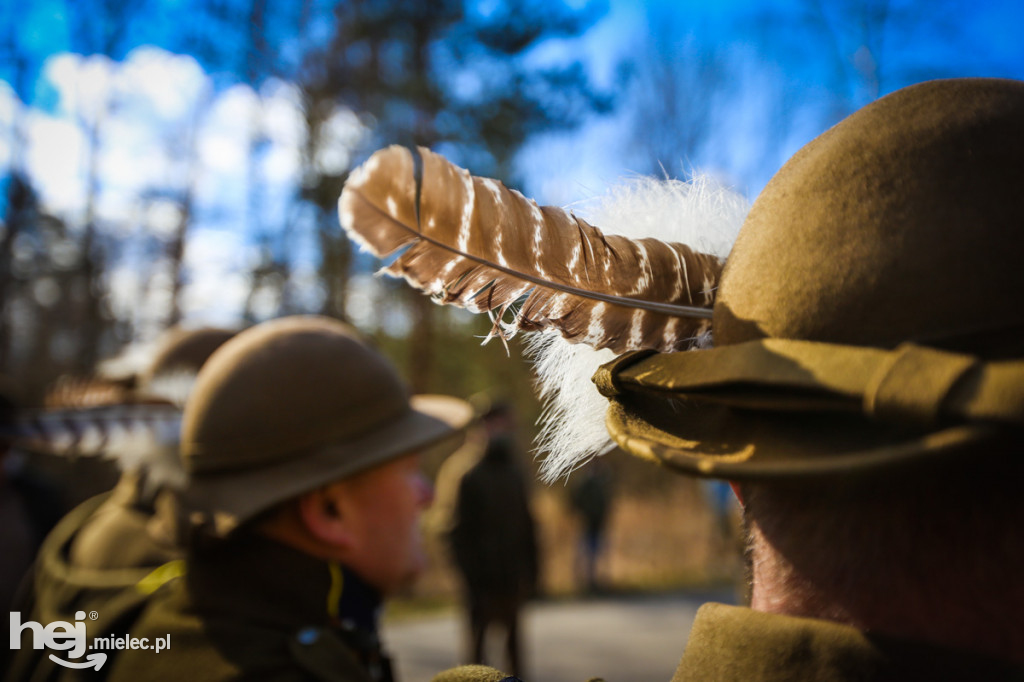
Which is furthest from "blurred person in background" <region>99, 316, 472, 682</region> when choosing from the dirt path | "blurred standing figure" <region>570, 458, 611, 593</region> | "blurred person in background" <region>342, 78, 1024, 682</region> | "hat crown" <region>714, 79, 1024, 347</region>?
"blurred standing figure" <region>570, 458, 611, 593</region>

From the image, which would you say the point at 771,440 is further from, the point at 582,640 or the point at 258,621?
the point at 582,640

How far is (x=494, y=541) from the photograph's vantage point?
7766 mm

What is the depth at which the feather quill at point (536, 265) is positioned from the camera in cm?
114

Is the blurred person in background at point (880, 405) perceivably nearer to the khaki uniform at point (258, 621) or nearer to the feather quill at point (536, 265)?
the feather quill at point (536, 265)

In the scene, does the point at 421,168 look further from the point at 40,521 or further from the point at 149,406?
the point at 40,521

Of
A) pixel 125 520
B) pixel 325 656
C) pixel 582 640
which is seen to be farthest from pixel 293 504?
pixel 582 640

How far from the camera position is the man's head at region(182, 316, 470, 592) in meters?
1.94

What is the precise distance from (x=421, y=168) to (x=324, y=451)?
3.65ft

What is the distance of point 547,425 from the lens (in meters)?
1.31

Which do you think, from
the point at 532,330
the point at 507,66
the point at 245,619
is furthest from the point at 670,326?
the point at 507,66

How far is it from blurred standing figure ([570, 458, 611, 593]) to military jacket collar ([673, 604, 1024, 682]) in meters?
11.3

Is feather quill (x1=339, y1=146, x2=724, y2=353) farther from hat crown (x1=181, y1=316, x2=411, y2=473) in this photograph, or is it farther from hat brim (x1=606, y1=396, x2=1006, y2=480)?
hat crown (x1=181, y1=316, x2=411, y2=473)

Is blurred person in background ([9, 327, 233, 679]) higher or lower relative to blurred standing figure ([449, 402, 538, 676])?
higher

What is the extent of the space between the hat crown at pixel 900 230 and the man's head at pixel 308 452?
1.33 metres
